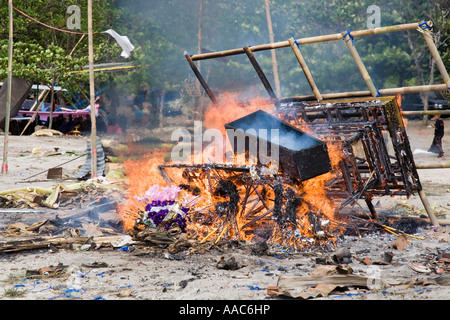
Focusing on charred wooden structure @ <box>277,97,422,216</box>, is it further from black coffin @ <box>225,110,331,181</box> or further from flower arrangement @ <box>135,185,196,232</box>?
flower arrangement @ <box>135,185,196,232</box>

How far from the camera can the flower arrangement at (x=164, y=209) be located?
7.34 metres

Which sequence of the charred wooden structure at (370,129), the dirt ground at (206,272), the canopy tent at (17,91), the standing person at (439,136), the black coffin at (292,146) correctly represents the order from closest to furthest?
1. the dirt ground at (206,272)
2. the black coffin at (292,146)
3. the charred wooden structure at (370,129)
4. the standing person at (439,136)
5. the canopy tent at (17,91)

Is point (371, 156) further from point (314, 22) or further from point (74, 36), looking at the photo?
point (74, 36)

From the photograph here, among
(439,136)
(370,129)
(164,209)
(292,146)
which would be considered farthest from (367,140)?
(439,136)

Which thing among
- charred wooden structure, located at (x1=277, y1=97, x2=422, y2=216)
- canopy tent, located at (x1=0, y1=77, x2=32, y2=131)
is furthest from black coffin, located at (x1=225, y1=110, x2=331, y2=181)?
canopy tent, located at (x1=0, y1=77, x2=32, y2=131)

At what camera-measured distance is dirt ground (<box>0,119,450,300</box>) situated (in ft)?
16.5

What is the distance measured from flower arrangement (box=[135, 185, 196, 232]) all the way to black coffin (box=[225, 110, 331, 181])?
1.13 metres

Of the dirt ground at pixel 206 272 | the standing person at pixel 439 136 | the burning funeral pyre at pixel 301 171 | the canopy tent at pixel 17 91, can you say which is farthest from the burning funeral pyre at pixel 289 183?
the canopy tent at pixel 17 91

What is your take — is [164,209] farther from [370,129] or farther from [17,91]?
[17,91]

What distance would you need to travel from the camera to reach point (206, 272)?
5.89 meters

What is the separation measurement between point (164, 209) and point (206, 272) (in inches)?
67.5

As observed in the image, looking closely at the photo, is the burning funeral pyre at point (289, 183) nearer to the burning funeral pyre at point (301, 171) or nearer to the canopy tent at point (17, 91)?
the burning funeral pyre at point (301, 171)

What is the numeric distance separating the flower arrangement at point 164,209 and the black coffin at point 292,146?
1128 millimetres

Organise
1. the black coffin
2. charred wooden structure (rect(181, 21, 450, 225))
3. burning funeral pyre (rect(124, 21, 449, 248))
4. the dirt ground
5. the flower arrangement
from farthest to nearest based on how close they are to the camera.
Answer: the flower arrangement < charred wooden structure (rect(181, 21, 450, 225)) < burning funeral pyre (rect(124, 21, 449, 248)) < the black coffin < the dirt ground
